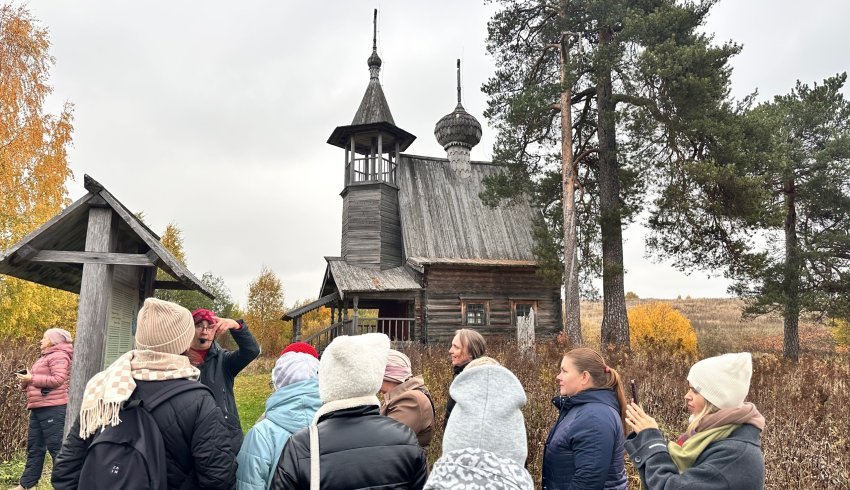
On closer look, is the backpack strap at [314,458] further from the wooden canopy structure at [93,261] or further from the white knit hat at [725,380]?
the wooden canopy structure at [93,261]

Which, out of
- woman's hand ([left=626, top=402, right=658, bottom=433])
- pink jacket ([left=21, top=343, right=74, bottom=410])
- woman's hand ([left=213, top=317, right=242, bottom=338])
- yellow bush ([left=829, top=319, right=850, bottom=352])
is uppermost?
woman's hand ([left=213, top=317, right=242, bottom=338])

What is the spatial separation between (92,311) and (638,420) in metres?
4.48

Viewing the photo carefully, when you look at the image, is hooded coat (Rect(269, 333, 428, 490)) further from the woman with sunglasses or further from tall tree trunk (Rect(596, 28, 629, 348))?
tall tree trunk (Rect(596, 28, 629, 348))

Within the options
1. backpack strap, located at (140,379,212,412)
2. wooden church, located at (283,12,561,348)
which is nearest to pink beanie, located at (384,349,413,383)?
backpack strap, located at (140,379,212,412)

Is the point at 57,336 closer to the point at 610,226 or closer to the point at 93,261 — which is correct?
the point at 93,261

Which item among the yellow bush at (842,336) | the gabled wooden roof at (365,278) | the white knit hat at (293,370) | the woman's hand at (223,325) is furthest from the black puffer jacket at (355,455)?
the yellow bush at (842,336)

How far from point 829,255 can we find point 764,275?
3286 mm

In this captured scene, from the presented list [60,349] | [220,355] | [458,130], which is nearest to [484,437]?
[220,355]

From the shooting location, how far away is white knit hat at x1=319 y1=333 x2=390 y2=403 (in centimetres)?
207

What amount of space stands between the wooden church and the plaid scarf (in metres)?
14.4

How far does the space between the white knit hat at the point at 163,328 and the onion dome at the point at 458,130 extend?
2101 cm

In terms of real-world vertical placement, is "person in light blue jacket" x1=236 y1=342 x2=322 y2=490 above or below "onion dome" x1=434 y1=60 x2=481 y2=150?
below

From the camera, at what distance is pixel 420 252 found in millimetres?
18797

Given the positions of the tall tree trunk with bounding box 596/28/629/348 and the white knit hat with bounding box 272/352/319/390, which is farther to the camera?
the tall tree trunk with bounding box 596/28/629/348
